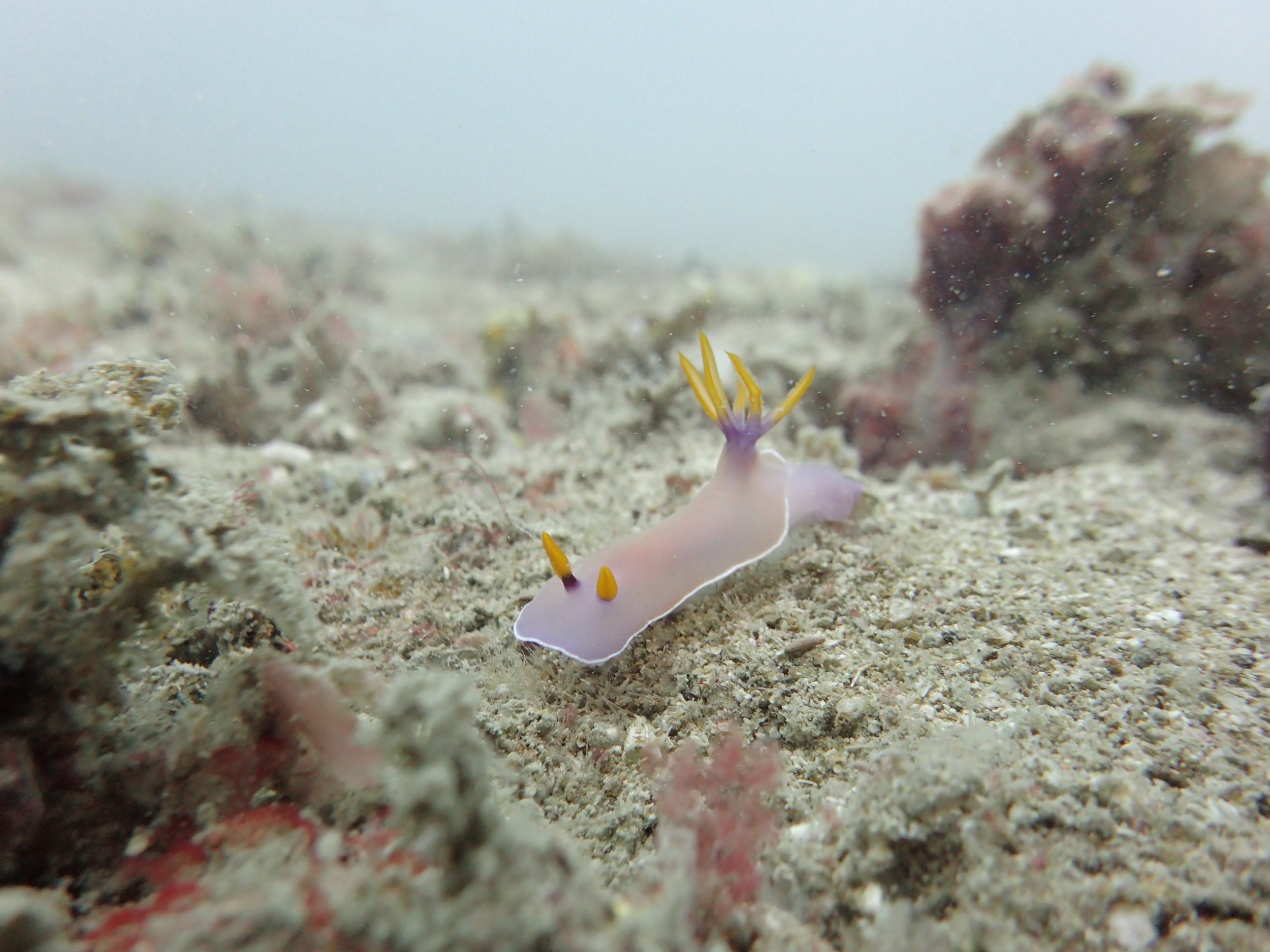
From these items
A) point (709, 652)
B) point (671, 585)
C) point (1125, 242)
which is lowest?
point (709, 652)

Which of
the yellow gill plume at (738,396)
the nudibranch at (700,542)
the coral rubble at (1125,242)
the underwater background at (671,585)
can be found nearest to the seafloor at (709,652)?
the underwater background at (671,585)

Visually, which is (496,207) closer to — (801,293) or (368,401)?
(801,293)

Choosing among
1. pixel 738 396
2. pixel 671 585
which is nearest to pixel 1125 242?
pixel 738 396

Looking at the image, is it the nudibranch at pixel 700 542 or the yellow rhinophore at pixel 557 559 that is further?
the nudibranch at pixel 700 542

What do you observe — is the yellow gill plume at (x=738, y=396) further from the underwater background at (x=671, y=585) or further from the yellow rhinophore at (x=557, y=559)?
the yellow rhinophore at (x=557, y=559)

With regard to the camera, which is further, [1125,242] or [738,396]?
[1125,242]

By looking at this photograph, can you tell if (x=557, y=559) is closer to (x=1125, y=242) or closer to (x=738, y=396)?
(x=738, y=396)
